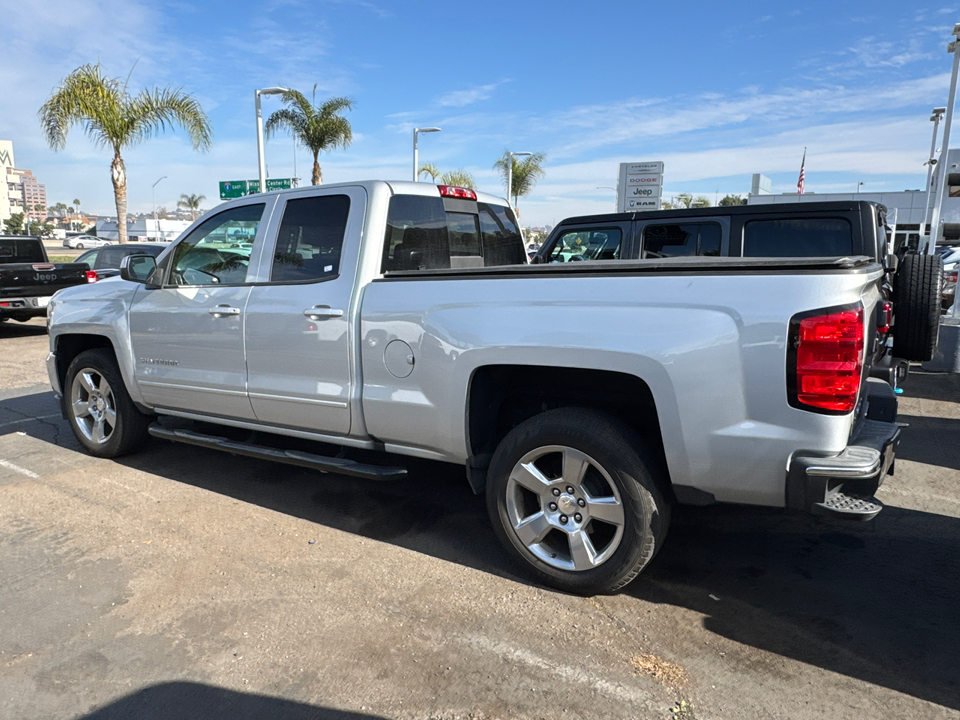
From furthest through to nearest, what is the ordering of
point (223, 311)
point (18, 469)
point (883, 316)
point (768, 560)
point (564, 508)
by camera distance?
point (18, 469) < point (223, 311) < point (768, 560) < point (883, 316) < point (564, 508)

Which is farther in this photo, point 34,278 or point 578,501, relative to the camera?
point 34,278

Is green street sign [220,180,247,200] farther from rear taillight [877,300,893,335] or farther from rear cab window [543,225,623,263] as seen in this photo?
rear taillight [877,300,893,335]

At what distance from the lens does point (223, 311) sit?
433 centimetres

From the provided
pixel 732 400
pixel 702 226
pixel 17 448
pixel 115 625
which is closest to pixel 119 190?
pixel 17 448

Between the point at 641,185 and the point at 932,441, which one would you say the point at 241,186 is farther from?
the point at 932,441

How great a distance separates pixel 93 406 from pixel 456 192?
3309 millimetres

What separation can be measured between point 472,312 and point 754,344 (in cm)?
130

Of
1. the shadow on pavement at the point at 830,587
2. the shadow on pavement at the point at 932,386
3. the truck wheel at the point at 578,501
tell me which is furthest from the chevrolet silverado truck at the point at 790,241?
the shadow on pavement at the point at 932,386

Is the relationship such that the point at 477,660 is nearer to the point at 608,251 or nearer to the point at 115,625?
the point at 115,625

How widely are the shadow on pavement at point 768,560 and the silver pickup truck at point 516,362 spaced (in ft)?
1.21

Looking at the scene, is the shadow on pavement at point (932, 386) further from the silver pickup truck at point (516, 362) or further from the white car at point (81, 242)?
the white car at point (81, 242)

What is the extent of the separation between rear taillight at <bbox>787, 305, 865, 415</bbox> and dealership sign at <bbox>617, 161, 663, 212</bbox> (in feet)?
56.5

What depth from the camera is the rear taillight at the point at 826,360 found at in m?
2.57

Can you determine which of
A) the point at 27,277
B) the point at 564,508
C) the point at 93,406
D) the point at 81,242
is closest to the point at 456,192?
the point at 564,508
